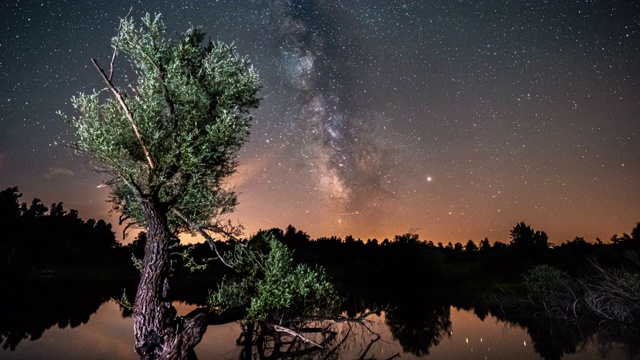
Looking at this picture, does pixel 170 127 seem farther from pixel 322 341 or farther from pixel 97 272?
pixel 97 272

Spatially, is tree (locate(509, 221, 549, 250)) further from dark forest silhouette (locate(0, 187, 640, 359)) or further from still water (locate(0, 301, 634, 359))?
still water (locate(0, 301, 634, 359))

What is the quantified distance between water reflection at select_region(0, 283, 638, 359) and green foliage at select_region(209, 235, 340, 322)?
2269 millimetres

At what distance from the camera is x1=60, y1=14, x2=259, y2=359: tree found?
13.3m

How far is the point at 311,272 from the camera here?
17562 mm

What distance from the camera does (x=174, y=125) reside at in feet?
48.3

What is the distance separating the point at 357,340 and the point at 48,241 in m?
82.0

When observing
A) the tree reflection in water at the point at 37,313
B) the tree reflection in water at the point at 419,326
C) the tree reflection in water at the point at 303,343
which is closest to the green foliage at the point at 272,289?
the tree reflection in water at the point at 303,343

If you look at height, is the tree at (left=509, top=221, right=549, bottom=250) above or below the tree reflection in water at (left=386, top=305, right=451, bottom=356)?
above

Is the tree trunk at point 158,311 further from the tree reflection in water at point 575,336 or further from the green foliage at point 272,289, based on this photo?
the tree reflection in water at point 575,336

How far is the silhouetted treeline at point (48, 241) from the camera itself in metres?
61.2

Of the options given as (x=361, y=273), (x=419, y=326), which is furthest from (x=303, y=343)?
(x=361, y=273)

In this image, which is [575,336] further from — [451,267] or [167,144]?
[451,267]

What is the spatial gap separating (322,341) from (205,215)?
9.62m

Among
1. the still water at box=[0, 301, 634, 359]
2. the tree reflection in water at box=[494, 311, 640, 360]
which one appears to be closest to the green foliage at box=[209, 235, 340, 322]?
the still water at box=[0, 301, 634, 359]
